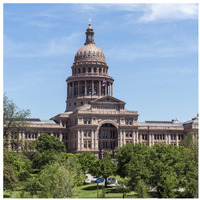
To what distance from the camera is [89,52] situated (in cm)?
19150

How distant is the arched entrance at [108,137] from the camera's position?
543ft

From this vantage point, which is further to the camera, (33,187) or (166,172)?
(33,187)

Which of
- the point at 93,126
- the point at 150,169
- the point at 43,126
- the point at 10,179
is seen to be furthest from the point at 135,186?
the point at 43,126

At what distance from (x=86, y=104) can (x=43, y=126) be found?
19521 millimetres

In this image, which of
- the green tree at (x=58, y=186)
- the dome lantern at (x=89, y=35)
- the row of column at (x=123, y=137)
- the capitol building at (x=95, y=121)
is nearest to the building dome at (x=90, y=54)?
the capitol building at (x=95, y=121)

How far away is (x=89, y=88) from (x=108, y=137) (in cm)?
2881

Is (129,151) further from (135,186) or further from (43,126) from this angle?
(43,126)

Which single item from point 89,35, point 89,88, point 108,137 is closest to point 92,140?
point 108,137

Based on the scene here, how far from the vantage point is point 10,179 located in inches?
2517

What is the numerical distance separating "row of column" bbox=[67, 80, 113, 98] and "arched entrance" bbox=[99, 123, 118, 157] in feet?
74.2

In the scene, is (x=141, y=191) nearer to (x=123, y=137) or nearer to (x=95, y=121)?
(x=95, y=121)

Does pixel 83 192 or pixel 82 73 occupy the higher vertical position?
pixel 82 73

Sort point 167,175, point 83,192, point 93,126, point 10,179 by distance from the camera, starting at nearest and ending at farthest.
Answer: point 10,179
point 167,175
point 83,192
point 93,126

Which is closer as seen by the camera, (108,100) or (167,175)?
(167,175)
